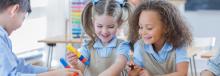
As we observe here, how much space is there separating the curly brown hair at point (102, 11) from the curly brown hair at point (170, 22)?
0.10m

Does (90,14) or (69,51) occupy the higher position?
(90,14)

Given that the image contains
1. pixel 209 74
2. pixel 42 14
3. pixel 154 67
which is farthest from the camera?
pixel 42 14

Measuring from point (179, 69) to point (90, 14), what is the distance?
0.47 metres

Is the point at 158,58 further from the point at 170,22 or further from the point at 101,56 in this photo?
the point at 101,56

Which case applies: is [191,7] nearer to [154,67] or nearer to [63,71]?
[154,67]

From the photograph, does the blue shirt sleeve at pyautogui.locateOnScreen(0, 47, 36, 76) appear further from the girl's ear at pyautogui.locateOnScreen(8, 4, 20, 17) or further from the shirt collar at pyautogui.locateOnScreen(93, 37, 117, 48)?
the shirt collar at pyautogui.locateOnScreen(93, 37, 117, 48)

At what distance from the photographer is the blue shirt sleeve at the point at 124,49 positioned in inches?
57.6

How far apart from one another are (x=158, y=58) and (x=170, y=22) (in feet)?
0.52

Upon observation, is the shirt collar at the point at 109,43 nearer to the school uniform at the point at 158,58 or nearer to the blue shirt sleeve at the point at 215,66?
the school uniform at the point at 158,58

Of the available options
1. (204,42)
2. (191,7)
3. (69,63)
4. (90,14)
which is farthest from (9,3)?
(191,7)

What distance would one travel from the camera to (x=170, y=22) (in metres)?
1.35

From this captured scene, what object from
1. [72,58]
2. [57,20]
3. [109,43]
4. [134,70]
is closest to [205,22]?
[57,20]

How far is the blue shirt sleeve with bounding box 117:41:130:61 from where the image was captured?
4.80 feet

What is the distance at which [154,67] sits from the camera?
140 cm
